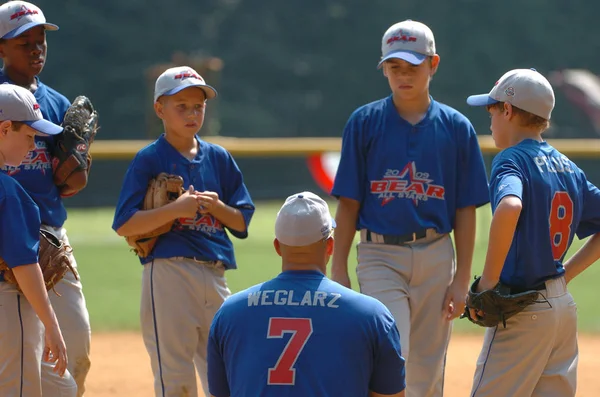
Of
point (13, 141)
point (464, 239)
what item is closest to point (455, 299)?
point (464, 239)

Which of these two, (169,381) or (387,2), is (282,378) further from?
(387,2)

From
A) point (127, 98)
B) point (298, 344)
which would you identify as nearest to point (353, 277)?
point (298, 344)

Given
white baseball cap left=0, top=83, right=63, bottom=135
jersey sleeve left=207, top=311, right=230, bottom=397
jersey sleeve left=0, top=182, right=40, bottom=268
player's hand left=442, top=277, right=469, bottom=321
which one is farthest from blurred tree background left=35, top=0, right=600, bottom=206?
jersey sleeve left=207, top=311, right=230, bottom=397

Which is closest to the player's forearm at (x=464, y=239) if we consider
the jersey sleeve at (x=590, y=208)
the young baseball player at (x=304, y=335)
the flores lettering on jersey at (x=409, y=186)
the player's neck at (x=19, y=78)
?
the flores lettering on jersey at (x=409, y=186)

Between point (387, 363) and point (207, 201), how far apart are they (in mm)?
1833

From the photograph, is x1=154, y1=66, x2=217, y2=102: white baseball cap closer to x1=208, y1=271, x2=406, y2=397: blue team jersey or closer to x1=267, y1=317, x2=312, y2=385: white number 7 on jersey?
x1=208, y1=271, x2=406, y2=397: blue team jersey

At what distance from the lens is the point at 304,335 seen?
A: 2998 mm

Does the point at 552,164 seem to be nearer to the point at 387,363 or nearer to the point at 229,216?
the point at 387,363

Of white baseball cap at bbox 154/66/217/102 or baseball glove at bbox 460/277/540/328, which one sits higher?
white baseball cap at bbox 154/66/217/102

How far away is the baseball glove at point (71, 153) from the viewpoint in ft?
15.5

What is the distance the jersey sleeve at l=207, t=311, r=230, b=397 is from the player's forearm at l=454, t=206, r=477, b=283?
1.89 m

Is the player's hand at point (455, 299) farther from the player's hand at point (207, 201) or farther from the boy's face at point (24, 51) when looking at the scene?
the boy's face at point (24, 51)

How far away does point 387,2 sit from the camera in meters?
36.5

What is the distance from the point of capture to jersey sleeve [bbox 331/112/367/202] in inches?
190
